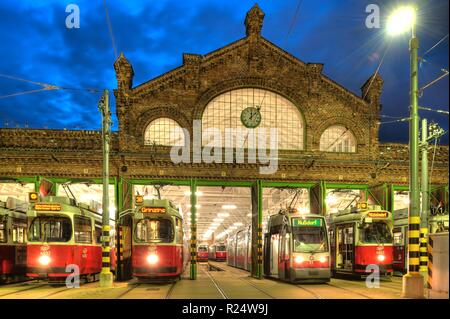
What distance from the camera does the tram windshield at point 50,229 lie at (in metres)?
19.3

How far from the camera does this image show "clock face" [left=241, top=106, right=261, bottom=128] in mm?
28641

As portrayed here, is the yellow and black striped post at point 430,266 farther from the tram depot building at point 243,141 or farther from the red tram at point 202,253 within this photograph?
the red tram at point 202,253

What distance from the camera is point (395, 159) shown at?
29.5 meters

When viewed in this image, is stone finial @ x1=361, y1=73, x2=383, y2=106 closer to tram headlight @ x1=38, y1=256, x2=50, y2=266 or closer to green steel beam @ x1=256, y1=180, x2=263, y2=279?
green steel beam @ x1=256, y1=180, x2=263, y2=279

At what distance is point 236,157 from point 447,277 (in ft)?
54.1

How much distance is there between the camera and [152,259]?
66.4ft

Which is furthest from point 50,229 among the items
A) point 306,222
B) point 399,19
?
point 399,19

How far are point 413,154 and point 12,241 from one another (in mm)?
17194

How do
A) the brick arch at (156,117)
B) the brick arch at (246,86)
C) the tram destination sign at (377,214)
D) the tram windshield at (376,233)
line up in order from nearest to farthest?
the tram destination sign at (377,214), the tram windshield at (376,233), the brick arch at (156,117), the brick arch at (246,86)

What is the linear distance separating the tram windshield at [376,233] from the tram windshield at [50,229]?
1333cm

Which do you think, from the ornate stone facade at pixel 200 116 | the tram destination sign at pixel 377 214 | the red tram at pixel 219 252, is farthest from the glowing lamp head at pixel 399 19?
the red tram at pixel 219 252

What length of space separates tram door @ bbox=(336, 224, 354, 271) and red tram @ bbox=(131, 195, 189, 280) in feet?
28.0

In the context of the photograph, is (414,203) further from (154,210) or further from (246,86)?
(246,86)
